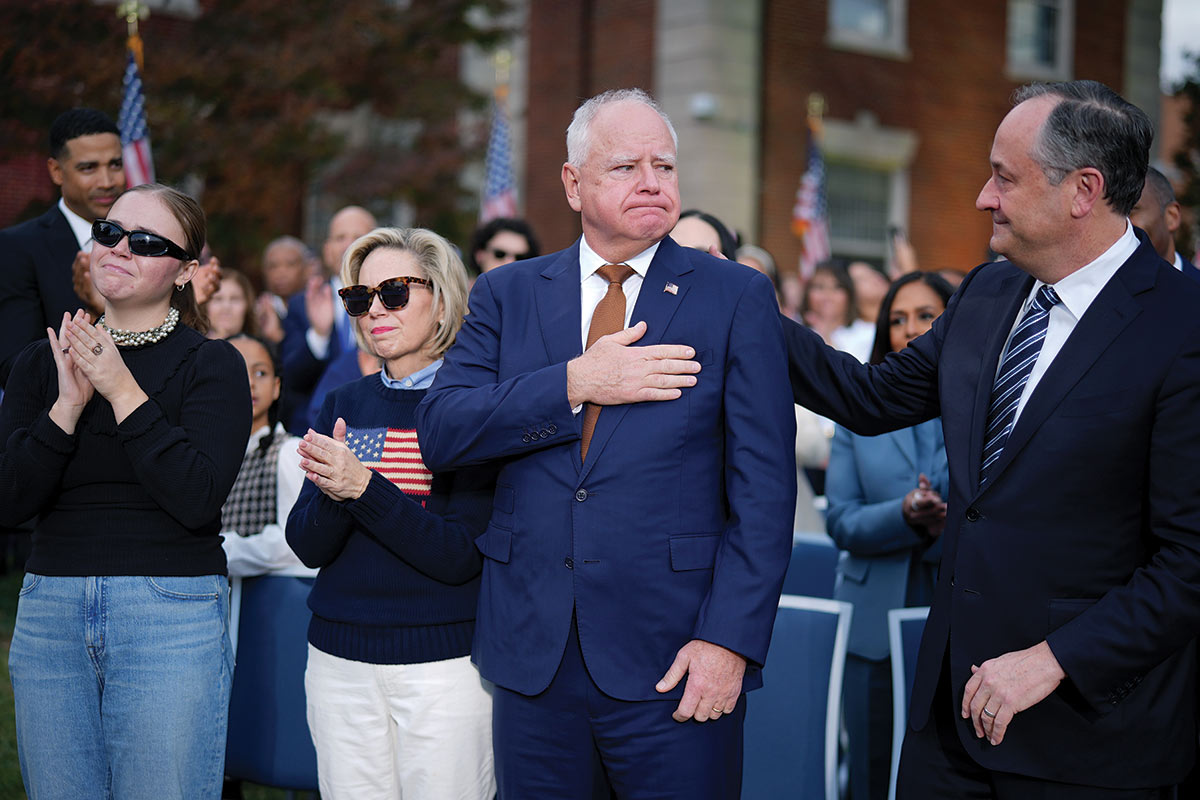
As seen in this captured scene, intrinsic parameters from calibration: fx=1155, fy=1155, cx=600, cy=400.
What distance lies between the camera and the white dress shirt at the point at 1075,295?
244cm

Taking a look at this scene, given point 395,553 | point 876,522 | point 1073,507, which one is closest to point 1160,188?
point 876,522

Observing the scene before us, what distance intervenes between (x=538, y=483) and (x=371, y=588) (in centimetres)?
65

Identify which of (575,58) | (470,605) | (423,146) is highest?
(575,58)

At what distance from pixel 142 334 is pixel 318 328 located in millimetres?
3611

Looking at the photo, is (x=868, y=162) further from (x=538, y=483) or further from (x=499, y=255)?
(x=538, y=483)

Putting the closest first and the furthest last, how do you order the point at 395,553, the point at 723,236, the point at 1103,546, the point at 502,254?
the point at 1103,546, the point at 395,553, the point at 723,236, the point at 502,254

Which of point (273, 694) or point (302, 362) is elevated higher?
point (302, 362)

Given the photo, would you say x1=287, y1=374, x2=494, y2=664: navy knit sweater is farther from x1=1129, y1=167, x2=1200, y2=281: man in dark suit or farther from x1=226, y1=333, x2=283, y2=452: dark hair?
x1=1129, y1=167, x2=1200, y2=281: man in dark suit

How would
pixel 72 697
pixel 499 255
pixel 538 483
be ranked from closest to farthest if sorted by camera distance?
pixel 538 483, pixel 72 697, pixel 499 255

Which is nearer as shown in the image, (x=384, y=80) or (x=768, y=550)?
(x=768, y=550)

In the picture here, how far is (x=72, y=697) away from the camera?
9.07ft

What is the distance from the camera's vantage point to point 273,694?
372 cm

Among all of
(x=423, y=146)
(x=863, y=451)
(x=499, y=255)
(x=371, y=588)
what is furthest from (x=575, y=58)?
(x=371, y=588)

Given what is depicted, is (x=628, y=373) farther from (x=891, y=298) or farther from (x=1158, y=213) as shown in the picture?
(x=1158, y=213)
